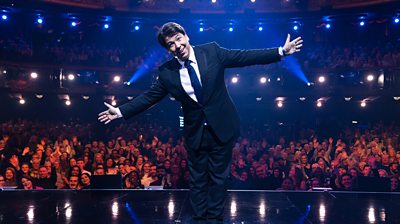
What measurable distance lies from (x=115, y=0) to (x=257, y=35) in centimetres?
488

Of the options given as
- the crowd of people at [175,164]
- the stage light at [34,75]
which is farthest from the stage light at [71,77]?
the crowd of people at [175,164]

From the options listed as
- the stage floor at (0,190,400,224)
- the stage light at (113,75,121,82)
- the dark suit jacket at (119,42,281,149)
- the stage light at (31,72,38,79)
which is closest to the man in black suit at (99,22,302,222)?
the dark suit jacket at (119,42,281,149)

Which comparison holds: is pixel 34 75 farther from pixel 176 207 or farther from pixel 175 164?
pixel 176 207

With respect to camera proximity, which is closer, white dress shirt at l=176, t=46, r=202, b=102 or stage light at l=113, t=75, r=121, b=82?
white dress shirt at l=176, t=46, r=202, b=102

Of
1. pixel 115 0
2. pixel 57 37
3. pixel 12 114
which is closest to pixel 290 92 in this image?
pixel 115 0

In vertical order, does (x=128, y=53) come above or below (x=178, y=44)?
above

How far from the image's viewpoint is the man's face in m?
2.38

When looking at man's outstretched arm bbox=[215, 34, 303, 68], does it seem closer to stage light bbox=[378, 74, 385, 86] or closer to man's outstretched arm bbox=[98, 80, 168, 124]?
man's outstretched arm bbox=[98, 80, 168, 124]

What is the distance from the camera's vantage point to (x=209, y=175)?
8.42ft

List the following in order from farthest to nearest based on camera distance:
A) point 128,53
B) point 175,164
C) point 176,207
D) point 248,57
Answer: point 128,53, point 175,164, point 176,207, point 248,57

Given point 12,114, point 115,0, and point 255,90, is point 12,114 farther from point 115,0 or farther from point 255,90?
point 255,90

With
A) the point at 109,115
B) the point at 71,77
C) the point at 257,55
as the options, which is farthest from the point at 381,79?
the point at 109,115

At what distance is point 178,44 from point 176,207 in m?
1.59

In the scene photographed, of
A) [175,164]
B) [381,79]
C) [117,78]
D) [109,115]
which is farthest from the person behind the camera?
[117,78]
